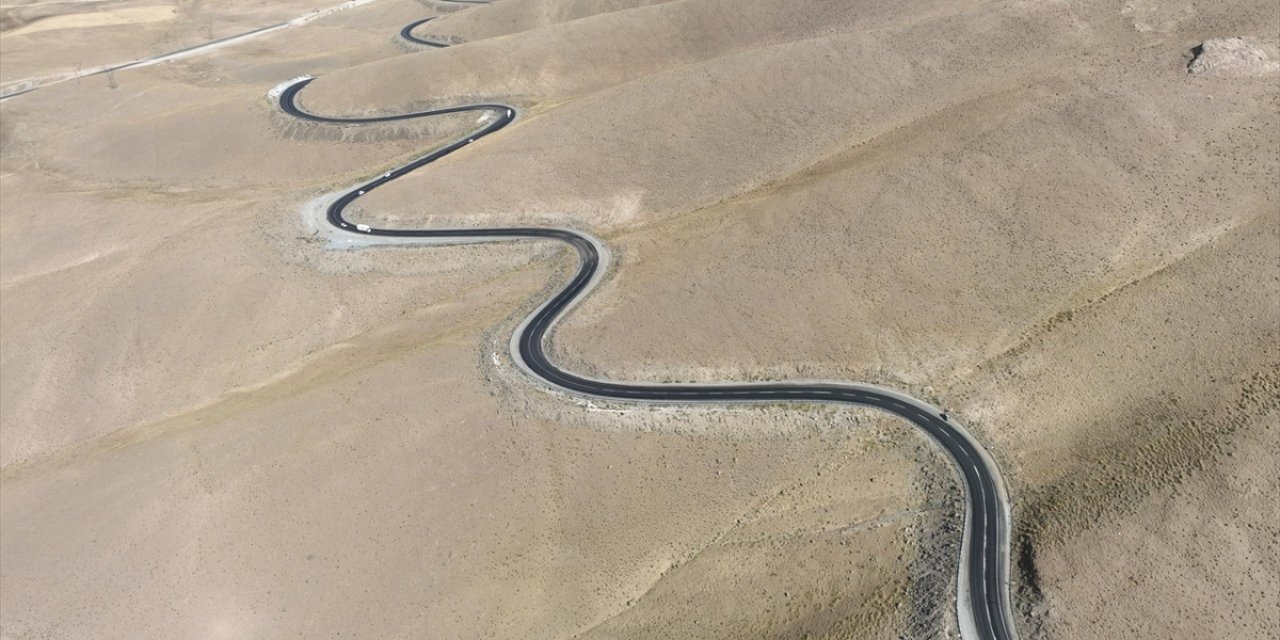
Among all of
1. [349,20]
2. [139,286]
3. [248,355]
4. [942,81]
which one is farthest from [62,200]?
[942,81]

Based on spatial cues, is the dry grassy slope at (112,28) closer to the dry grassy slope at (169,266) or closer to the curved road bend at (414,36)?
the curved road bend at (414,36)

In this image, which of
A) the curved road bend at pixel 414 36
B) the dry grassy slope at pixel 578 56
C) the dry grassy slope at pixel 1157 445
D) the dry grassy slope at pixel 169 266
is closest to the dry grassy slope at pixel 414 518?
the dry grassy slope at pixel 1157 445

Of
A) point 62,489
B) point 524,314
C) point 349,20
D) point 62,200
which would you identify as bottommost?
point 62,489

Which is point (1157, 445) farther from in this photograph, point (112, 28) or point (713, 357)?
point (112, 28)

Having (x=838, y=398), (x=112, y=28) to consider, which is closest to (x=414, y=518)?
(x=838, y=398)

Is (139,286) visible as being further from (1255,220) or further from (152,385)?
(1255,220)

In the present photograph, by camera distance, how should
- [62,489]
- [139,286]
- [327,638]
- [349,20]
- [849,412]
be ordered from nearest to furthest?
[327,638] < [849,412] < [62,489] < [139,286] < [349,20]
